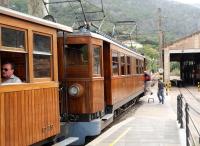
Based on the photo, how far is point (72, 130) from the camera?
1184 cm

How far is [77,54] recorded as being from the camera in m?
12.3

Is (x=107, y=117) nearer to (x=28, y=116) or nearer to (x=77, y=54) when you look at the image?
(x=77, y=54)

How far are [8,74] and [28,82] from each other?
511mm

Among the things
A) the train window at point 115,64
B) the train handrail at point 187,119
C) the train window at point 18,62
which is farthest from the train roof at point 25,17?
the train window at point 115,64

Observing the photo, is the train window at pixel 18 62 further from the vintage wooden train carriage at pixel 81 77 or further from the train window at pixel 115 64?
the train window at pixel 115 64

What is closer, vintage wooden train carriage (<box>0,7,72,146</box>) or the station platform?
vintage wooden train carriage (<box>0,7,72,146</box>)

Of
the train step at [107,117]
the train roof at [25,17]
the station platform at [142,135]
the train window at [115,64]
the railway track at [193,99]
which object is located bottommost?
the railway track at [193,99]

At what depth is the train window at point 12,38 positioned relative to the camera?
7176 mm

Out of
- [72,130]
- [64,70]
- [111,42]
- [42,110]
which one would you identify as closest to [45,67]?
[42,110]

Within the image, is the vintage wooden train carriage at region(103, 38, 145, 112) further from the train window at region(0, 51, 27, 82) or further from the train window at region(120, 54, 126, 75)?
the train window at region(0, 51, 27, 82)

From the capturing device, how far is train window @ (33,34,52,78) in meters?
8.28

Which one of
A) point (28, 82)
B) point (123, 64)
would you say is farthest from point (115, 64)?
point (28, 82)

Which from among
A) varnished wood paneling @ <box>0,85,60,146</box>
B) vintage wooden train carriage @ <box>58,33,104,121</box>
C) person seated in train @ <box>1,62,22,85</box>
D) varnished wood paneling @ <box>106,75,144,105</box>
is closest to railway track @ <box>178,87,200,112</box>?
varnished wood paneling @ <box>106,75,144,105</box>

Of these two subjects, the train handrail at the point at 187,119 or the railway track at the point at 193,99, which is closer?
the train handrail at the point at 187,119
